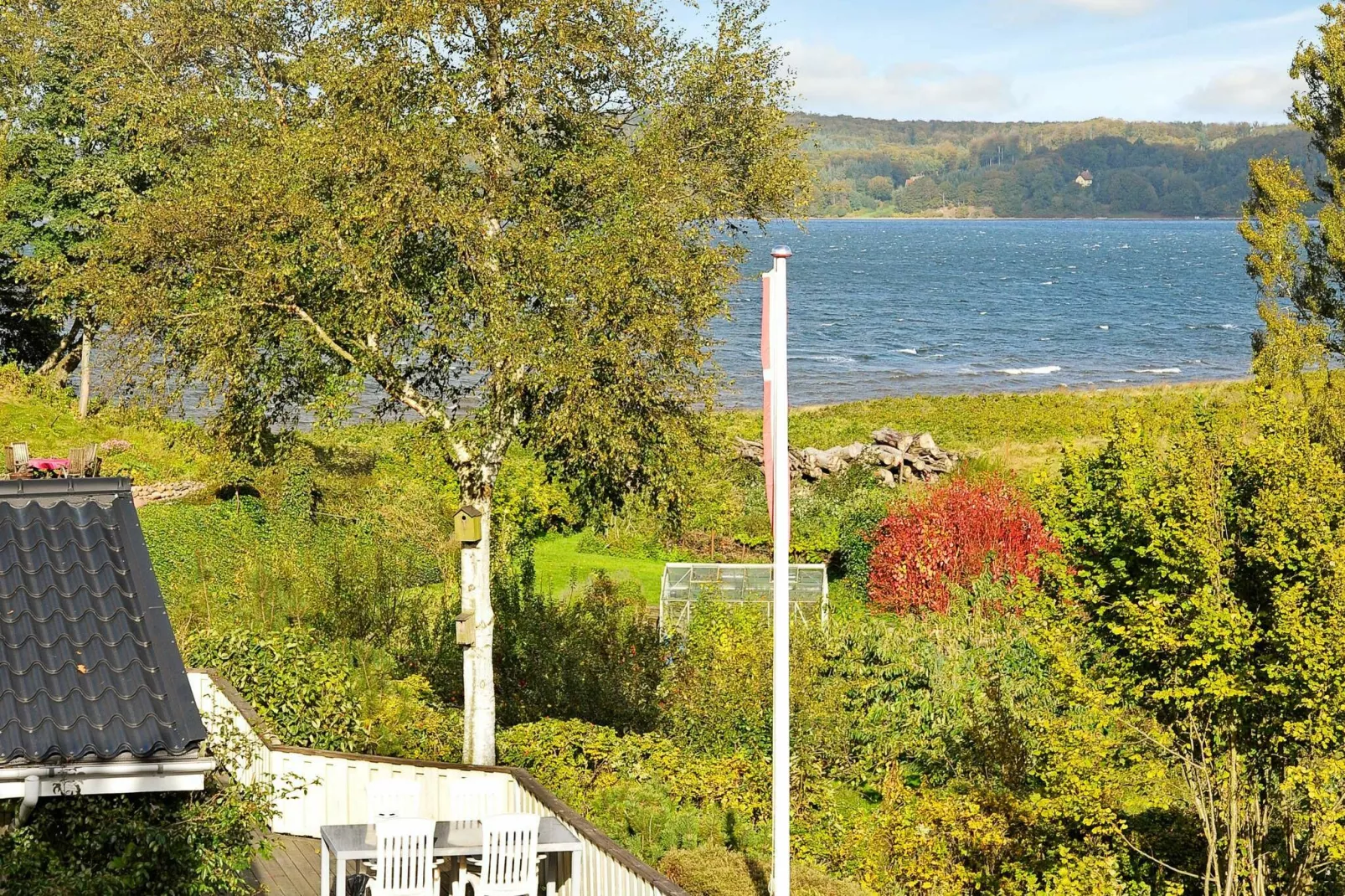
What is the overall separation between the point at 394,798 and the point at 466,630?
12.1 feet

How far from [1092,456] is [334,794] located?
7776mm

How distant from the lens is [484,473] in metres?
14.9

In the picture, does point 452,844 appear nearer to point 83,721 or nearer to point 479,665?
point 83,721

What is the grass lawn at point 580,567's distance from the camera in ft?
84.6

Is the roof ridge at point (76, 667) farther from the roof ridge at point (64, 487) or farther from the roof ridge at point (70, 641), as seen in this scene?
the roof ridge at point (64, 487)

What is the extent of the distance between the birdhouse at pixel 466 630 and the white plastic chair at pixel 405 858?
4716mm

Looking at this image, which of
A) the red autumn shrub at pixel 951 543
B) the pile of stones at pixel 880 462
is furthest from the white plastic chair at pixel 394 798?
the pile of stones at pixel 880 462

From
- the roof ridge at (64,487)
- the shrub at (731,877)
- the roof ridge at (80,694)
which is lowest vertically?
the shrub at (731,877)

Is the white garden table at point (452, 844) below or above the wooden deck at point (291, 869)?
above

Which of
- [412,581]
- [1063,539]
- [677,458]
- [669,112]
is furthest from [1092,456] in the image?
[412,581]

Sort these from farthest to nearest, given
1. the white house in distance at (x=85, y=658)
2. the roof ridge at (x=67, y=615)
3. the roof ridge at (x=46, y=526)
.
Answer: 1. the roof ridge at (x=46, y=526)
2. the roof ridge at (x=67, y=615)
3. the white house in distance at (x=85, y=658)

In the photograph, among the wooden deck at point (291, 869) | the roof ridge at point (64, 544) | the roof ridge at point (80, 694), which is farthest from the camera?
the wooden deck at point (291, 869)

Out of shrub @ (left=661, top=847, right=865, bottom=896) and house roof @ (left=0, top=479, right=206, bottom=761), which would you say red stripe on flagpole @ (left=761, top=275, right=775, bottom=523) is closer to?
house roof @ (left=0, top=479, right=206, bottom=761)

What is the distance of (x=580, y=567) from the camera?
27.3 metres
